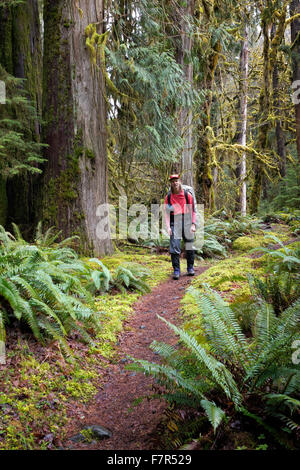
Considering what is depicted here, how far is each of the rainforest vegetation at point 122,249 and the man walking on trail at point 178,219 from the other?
0.77 metres

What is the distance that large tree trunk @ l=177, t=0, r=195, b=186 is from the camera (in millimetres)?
9617

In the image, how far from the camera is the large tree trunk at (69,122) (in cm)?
648

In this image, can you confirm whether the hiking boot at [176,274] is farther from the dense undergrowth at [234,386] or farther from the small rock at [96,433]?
the small rock at [96,433]

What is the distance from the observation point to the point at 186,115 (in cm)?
1035

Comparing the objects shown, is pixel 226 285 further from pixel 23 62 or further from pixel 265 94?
pixel 265 94

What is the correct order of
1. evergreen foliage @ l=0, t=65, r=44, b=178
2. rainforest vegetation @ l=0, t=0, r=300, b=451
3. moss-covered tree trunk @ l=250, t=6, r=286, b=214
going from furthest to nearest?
moss-covered tree trunk @ l=250, t=6, r=286, b=214 → evergreen foliage @ l=0, t=65, r=44, b=178 → rainforest vegetation @ l=0, t=0, r=300, b=451

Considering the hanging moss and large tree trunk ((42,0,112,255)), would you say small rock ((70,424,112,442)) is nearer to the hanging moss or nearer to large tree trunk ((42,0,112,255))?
large tree trunk ((42,0,112,255))

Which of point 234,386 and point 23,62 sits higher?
point 23,62

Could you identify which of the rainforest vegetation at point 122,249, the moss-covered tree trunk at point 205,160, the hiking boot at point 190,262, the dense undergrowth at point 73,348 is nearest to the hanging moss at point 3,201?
the rainforest vegetation at point 122,249

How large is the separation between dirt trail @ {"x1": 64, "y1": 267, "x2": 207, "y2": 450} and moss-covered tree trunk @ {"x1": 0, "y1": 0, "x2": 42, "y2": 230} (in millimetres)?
3810

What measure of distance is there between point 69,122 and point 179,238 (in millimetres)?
3275

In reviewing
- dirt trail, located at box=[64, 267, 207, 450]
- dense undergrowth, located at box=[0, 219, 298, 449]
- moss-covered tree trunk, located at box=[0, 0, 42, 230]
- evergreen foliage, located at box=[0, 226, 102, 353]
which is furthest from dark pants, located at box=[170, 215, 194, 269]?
evergreen foliage, located at box=[0, 226, 102, 353]

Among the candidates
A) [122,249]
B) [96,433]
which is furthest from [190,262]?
[96,433]

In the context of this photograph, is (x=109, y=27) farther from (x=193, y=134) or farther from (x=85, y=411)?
(x=85, y=411)
